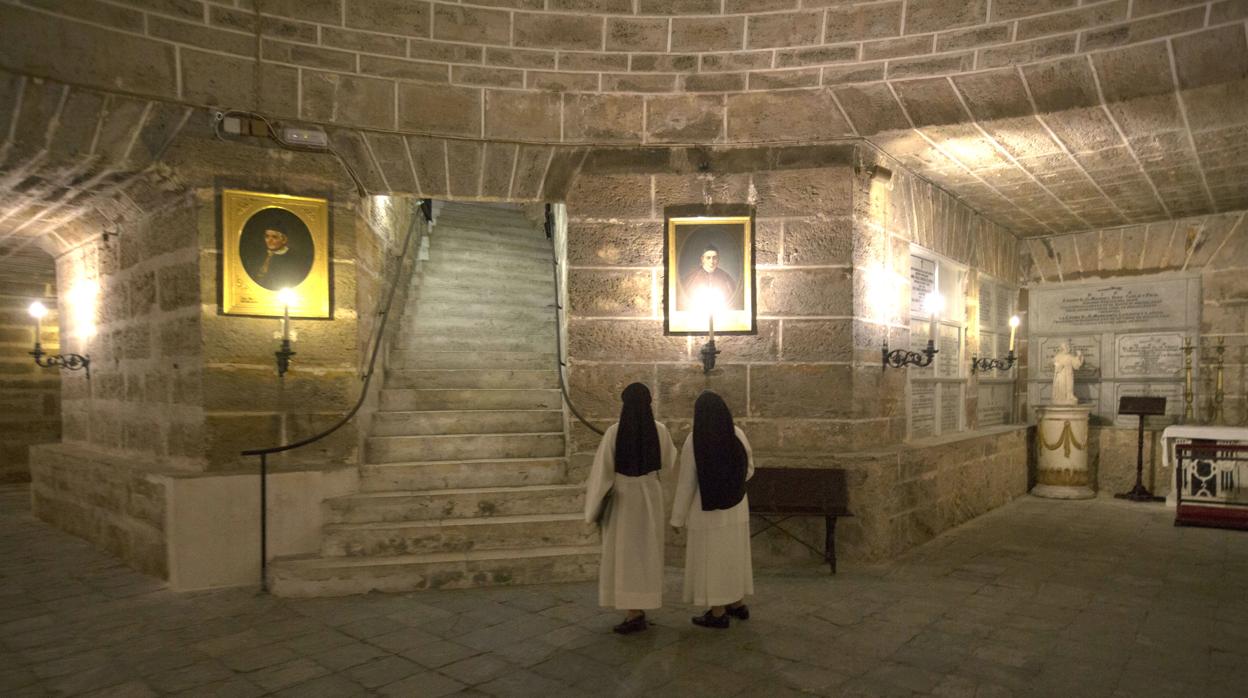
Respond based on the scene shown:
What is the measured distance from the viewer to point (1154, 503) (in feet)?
27.0

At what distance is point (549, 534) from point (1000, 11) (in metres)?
5.06

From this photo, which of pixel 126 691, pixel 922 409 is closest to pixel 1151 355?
pixel 922 409

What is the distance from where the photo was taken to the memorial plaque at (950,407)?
7.26 m

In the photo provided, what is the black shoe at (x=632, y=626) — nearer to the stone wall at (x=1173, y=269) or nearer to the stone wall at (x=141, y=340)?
the stone wall at (x=141, y=340)

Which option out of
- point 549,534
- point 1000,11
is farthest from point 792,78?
point 549,534

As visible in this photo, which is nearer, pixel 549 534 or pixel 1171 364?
pixel 549 534

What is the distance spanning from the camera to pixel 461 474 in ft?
19.1

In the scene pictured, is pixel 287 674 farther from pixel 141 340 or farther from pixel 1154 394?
pixel 1154 394

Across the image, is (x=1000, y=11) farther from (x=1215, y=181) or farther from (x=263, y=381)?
(x=263, y=381)

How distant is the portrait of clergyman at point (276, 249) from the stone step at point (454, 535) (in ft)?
6.39

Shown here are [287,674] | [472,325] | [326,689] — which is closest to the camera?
[326,689]

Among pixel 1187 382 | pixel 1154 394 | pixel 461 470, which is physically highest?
pixel 1187 382

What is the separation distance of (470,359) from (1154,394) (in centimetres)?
848

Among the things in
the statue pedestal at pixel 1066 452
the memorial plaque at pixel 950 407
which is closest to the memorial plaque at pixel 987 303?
the memorial plaque at pixel 950 407
